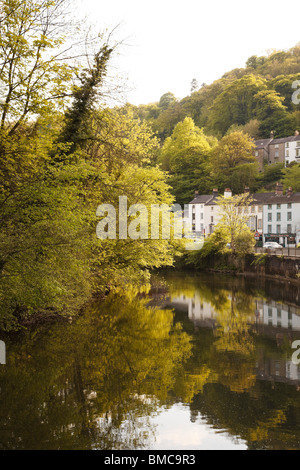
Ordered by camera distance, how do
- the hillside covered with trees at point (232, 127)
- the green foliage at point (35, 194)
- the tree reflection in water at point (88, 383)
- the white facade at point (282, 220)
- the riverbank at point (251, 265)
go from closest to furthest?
the tree reflection in water at point (88, 383) < the green foliage at point (35, 194) < the riverbank at point (251, 265) < the white facade at point (282, 220) < the hillside covered with trees at point (232, 127)

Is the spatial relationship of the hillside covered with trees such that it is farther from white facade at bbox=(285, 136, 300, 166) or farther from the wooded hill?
white facade at bbox=(285, 136, 300, 166)

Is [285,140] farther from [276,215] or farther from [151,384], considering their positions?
[151,384]

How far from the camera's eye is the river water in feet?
29.7

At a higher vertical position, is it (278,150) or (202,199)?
(278,150)

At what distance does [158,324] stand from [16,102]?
36.9 feet

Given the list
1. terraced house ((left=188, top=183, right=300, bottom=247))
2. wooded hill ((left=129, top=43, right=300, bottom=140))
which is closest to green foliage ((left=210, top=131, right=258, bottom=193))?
terraced house ((left=188, top=183, right=300, bottom=247))

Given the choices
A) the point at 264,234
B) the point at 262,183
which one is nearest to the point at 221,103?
the point at 262,183

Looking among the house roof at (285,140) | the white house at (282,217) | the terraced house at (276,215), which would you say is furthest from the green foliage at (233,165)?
the house roof at (285,140)

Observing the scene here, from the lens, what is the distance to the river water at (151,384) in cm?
906

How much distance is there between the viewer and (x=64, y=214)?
13.9 m

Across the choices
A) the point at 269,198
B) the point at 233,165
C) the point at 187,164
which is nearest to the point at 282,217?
the point at 269,198

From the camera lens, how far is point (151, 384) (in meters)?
12.1

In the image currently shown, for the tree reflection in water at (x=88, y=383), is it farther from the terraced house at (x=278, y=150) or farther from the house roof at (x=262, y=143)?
the house roof at (x=262, y=143)

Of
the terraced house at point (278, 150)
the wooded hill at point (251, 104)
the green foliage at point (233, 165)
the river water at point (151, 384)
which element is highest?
the wooded hill at point (251, 104)
